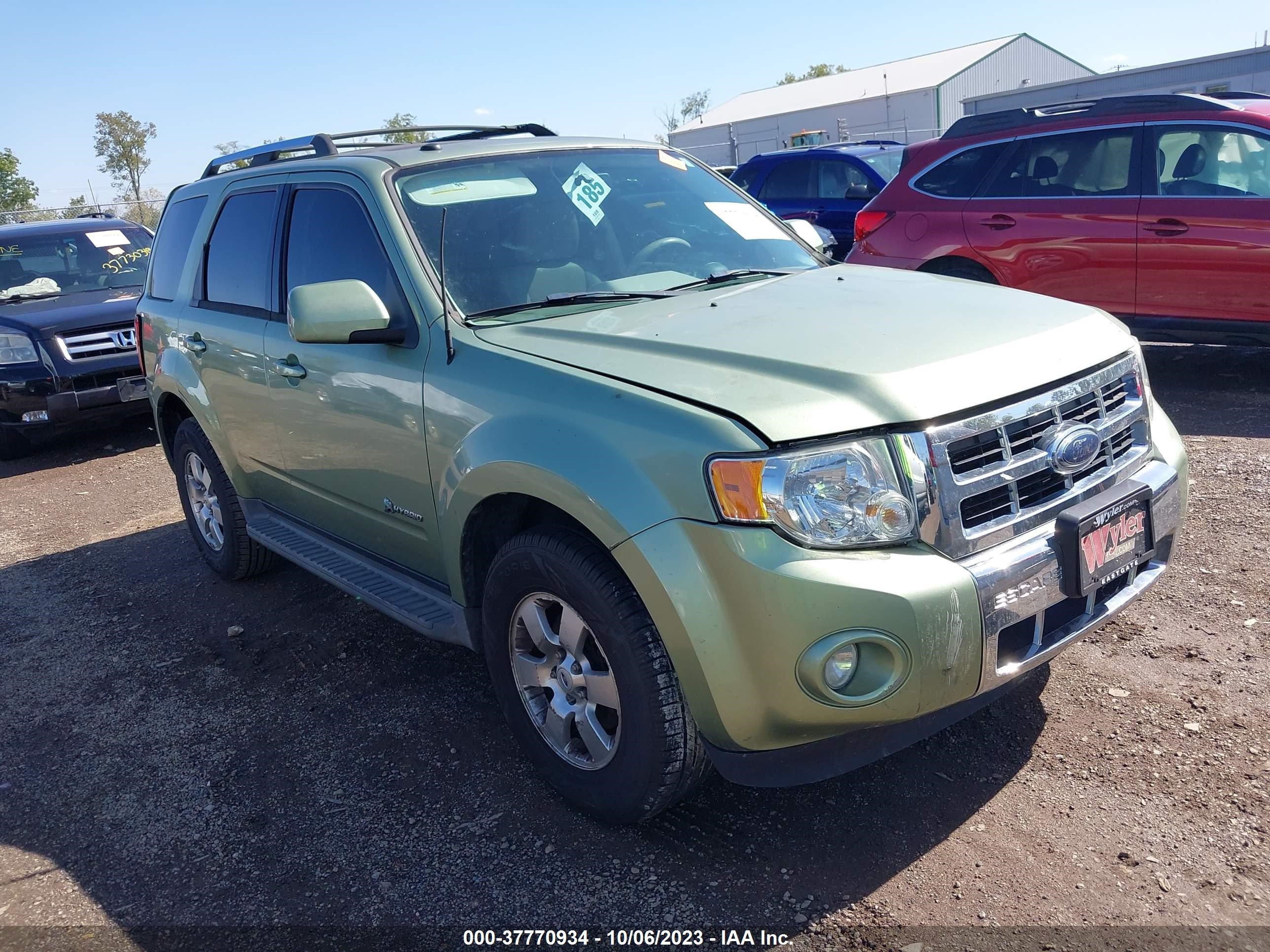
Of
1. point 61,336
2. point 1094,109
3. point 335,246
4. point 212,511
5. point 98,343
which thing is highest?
point 1094,109

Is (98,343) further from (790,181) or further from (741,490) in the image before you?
(741,490)

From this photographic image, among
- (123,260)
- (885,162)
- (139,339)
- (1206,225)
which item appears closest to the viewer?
(139,339)

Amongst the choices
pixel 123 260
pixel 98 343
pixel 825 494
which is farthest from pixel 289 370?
pixel 123 260

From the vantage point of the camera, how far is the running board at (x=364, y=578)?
3252mm

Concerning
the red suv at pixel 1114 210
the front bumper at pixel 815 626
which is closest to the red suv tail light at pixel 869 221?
the red suv at pixel 1114 210

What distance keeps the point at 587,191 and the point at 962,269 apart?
4514 mm

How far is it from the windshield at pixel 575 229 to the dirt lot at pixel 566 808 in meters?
1.51

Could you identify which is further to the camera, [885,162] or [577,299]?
[885,162]

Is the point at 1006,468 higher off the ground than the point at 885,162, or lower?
lower

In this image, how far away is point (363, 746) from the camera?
347cm

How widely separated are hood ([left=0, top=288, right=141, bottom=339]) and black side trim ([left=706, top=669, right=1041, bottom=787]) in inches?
305

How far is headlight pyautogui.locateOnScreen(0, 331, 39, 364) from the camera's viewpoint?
27.0 feet

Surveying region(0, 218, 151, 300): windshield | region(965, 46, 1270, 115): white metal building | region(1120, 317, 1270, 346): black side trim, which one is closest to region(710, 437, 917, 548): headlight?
region(1120, 317, 1270, 346): black side trim

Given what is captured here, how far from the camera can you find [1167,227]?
6.45 metres
